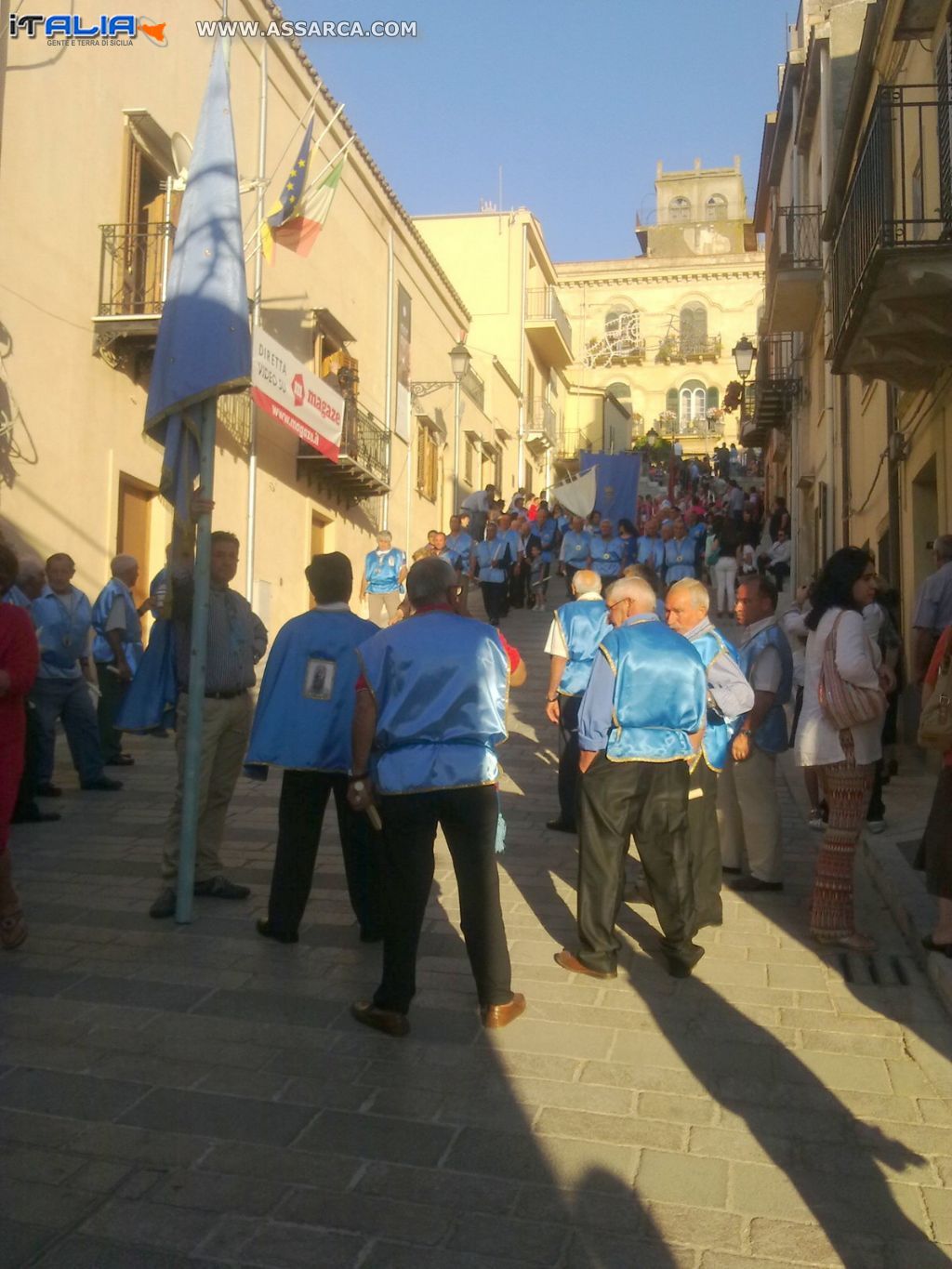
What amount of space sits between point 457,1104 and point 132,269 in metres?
12.4

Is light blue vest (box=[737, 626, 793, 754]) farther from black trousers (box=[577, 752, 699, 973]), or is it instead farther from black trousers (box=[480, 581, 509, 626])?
black trousers (box=[480, 581, 509, 626])

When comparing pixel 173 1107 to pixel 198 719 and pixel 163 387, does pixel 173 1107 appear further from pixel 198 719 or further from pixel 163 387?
pixel 163 387

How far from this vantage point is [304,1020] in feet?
15.3

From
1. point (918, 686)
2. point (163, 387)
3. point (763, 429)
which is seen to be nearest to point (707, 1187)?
point (163, 387)

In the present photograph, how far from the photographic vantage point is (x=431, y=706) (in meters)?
4.52

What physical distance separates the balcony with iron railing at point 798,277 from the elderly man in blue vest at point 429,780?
1506 cm

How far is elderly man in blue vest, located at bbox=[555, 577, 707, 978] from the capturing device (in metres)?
5.25

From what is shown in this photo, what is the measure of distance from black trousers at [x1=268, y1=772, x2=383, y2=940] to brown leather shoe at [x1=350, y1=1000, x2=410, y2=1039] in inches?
38.1

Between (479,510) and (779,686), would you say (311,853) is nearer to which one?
(779,686)

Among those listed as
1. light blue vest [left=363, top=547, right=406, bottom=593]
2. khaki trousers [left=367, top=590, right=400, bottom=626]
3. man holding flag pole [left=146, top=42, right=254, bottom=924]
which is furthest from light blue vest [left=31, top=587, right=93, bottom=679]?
→ light blue vest [left=363, top=547, right=406, bottom=593]

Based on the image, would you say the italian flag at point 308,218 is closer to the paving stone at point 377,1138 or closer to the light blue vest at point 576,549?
the light blue vest at point 576,549

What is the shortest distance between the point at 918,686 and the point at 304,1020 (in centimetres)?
834

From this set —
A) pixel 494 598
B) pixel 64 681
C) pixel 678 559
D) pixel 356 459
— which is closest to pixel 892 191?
pixel 64 681

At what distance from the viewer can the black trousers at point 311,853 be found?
218 inches
